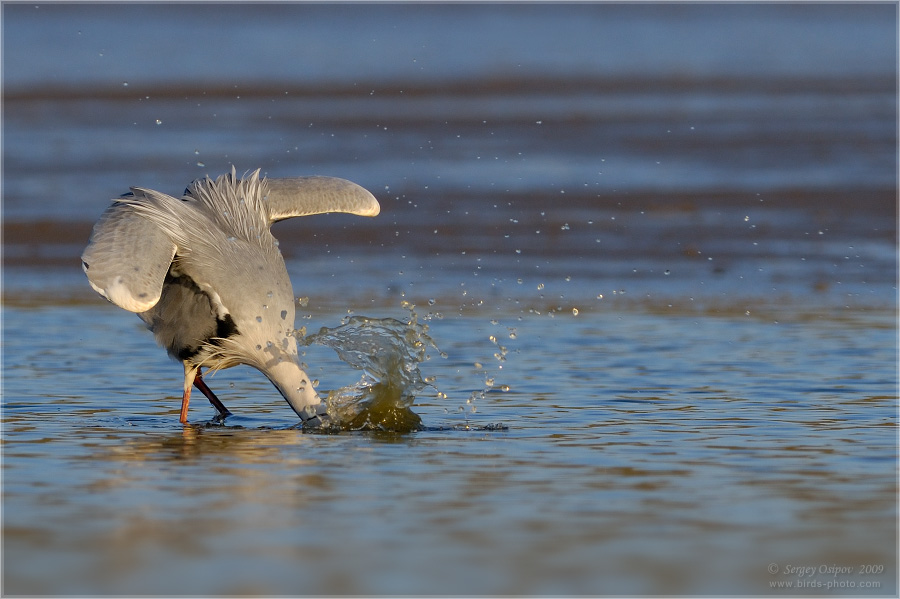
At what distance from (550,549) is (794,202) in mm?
13838

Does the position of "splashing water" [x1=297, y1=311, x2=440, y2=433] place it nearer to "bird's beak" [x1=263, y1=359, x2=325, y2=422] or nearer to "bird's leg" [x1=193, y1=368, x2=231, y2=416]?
"bird's beak" [x1=263, y1=359, x2=325, y2=422]

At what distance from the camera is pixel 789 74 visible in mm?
38031

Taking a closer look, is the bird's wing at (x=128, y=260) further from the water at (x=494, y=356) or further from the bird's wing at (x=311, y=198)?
the bird's wing at (x=311, y=198)

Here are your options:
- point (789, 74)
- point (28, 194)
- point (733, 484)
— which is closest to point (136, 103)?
point (28, 194)

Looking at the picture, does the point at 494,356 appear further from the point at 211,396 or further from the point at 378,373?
the point at 211,396

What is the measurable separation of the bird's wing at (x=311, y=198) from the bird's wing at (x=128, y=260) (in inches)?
53.0

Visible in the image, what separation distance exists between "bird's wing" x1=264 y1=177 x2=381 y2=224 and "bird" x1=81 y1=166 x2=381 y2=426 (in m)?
0.56

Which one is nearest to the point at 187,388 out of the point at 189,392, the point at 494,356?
the point at 189,392

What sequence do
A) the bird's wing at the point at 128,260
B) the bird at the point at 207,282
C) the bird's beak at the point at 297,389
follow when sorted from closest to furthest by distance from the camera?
the bird's wing at the point at 128,260
the bird at the point at 207,282
the bird's beak at the point at 297,389

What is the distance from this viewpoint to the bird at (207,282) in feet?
29.6

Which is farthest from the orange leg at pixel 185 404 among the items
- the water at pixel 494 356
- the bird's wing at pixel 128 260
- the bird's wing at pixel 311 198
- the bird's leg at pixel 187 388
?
the bird's wing at pixel 311 198

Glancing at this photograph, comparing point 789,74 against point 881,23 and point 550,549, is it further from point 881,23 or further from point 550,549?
point 550,549

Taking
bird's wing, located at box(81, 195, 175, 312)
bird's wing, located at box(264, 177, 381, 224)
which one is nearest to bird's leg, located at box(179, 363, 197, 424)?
bird's wing, located at box(81, 195, 175, 312)

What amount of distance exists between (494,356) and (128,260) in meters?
3.52
